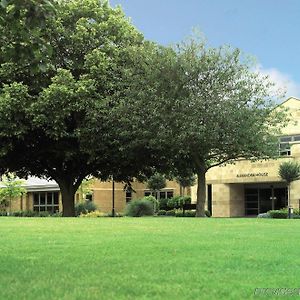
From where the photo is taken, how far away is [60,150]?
3178 cm

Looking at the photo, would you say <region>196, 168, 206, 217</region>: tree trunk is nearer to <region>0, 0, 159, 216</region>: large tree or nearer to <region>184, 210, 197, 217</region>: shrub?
<region>0, 0, 159, 216</region>: large tree

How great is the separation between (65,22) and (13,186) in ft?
98.7

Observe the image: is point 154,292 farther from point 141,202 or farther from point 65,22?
point 141,202

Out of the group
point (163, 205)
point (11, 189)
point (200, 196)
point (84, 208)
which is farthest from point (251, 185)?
point (11, 189)

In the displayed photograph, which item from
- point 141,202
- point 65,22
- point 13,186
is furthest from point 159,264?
point 13,186

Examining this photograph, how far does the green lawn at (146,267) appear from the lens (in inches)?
234

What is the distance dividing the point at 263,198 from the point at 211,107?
26.1 m

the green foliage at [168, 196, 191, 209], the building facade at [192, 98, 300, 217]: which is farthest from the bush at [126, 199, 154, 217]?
the green foliage at [168, 196, 191, 209]

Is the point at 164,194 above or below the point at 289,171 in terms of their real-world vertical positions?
below

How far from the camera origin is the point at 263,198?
171 feet

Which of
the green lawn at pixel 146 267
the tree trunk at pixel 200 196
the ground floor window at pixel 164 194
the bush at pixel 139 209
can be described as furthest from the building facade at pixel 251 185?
the green lawn at pixel 146 267

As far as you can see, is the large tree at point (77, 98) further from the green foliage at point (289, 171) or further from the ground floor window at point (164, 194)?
the ground floor window at point (164, 194)

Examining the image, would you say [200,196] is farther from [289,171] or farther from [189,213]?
[289,171]

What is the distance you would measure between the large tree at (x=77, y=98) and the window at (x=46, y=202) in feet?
106
